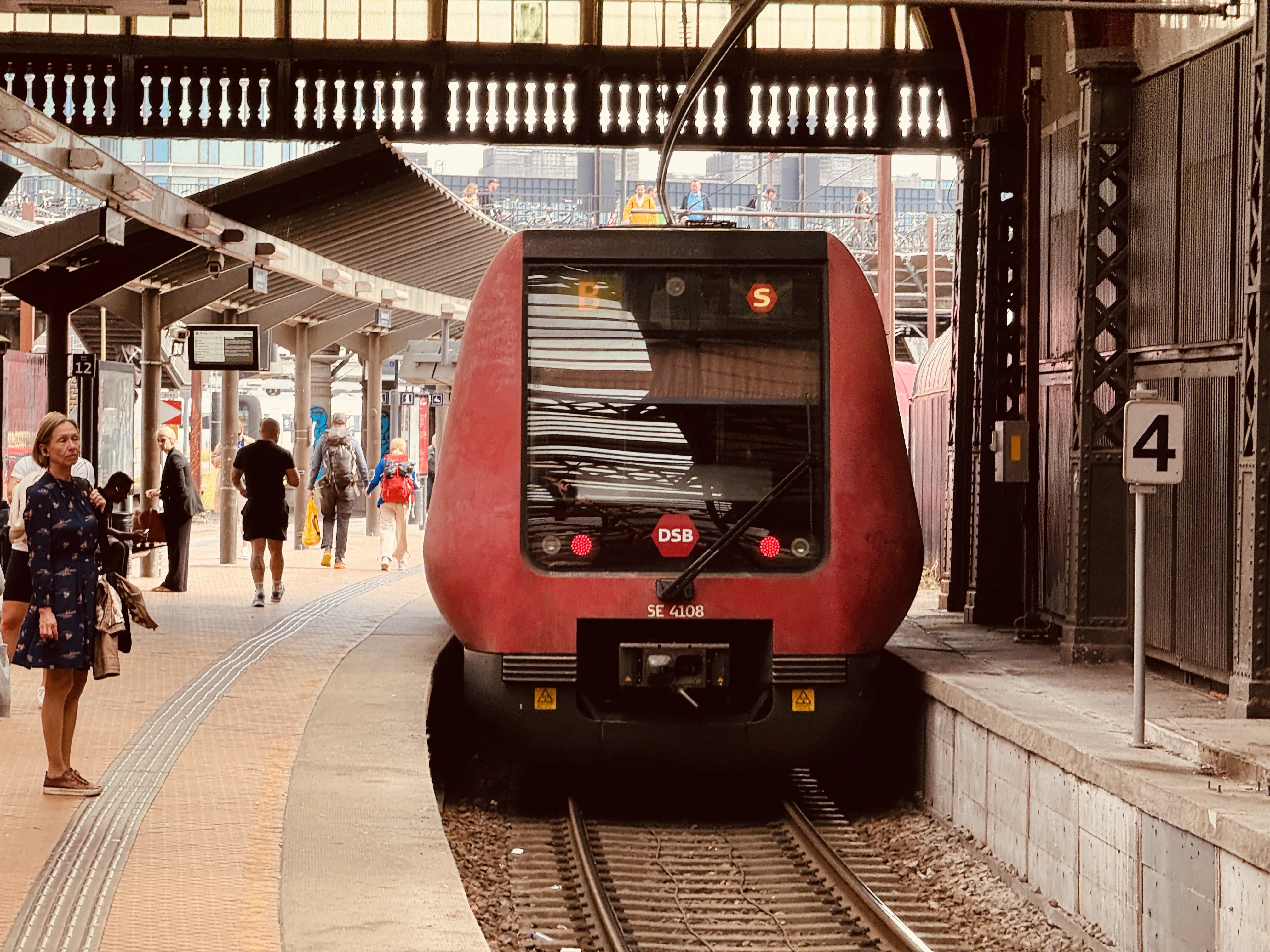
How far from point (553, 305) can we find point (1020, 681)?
312 cm

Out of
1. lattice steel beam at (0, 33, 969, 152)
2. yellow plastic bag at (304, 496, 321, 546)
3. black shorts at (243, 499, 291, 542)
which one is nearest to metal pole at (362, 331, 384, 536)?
yellow plastic bag at (304, 496, 321, 546)

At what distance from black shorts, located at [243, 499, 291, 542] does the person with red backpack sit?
4361 millimetres

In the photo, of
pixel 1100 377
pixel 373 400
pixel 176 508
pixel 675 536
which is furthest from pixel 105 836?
pixel 373 400

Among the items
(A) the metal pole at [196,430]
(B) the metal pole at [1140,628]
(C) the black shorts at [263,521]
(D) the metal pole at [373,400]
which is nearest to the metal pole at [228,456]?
(C) the black shorts at [263,521]

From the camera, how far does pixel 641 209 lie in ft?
136

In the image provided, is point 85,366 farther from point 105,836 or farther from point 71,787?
point 105,836

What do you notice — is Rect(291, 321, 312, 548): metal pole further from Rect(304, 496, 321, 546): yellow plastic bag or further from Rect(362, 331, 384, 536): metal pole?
Rect(362, 331, 384, 536): metal pole

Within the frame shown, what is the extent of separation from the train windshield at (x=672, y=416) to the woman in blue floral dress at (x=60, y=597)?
229 cm

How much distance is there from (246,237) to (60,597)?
8546 millimetres

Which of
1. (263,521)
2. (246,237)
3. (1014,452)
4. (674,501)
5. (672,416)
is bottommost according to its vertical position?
(263,521)

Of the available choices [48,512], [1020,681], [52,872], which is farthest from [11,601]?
[1020,681]

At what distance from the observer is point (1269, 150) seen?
802cm

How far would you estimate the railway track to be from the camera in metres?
7.17

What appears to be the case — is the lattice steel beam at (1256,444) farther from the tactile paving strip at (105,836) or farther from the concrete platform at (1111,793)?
the tactile paving strip at (105,836)
